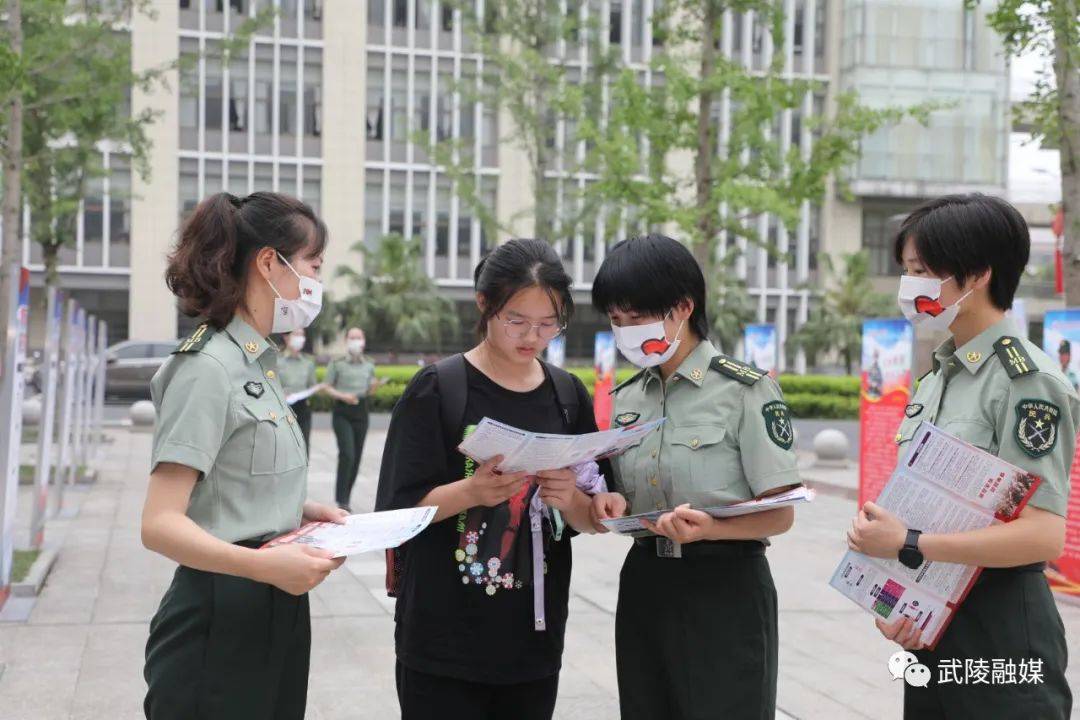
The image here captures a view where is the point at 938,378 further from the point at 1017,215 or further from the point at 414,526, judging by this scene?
the point at 414,526

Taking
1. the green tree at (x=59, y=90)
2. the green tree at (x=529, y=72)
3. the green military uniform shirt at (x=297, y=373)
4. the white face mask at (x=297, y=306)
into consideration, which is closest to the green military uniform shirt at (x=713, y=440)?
the white face mask at (x=297, y=306)

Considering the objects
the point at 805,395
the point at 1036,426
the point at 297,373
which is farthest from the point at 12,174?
the point at 805,395

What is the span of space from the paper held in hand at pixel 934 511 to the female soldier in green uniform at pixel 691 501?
24 centimetres

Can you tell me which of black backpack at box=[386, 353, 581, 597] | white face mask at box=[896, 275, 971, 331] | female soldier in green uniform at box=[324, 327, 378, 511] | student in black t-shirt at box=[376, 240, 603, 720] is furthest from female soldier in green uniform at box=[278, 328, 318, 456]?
white face mask at box=[896, 275, 971, 331]

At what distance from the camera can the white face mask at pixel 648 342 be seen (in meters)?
2.82

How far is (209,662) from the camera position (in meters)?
2.40

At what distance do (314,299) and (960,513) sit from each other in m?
1.40

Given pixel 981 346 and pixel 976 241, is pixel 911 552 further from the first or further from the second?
pixel 976 241

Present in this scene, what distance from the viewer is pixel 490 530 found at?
2.86m

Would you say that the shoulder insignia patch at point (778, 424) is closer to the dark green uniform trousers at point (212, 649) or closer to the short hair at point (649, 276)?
the short hair at point (649, 276)

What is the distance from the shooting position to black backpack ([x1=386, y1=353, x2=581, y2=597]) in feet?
9.36

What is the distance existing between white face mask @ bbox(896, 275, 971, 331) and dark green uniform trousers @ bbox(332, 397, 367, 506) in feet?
29.3

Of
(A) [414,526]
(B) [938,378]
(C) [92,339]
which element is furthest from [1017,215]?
(C) [92,339]

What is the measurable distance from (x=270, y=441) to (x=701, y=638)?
104 centimetres
